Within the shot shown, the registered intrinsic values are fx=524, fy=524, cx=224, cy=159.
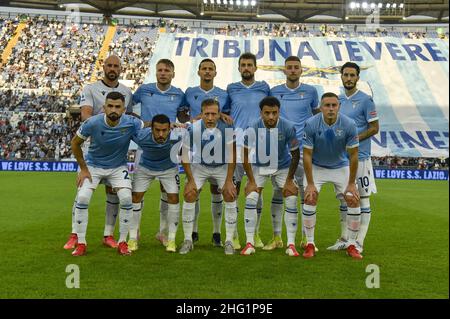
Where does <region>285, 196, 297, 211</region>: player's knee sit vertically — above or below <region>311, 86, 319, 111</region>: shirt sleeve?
below

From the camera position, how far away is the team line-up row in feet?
19.2

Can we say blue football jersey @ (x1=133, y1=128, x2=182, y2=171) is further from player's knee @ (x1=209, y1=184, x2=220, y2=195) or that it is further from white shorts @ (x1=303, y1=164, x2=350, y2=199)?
white shorts @ (x1=303, y1=164, x2=350, y2=199)

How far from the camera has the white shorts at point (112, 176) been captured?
6.07 metres

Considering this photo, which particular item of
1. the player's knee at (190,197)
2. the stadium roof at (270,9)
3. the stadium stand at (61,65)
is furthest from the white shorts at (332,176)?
the stadium roof at (270,9)

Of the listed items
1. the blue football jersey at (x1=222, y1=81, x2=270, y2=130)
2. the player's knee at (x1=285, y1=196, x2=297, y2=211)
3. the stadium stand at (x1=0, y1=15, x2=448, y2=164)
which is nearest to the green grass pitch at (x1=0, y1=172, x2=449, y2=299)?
the player's knee at (x1=285, y1=196, x2=297, y2=211)

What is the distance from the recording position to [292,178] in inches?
239

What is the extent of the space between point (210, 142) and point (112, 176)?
3.97ft

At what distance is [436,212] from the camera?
11.0 metres

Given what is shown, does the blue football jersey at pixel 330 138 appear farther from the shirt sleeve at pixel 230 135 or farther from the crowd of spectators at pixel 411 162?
the crowd of spectators at pixel 411 162

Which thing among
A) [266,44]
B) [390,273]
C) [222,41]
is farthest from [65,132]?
[390,273]

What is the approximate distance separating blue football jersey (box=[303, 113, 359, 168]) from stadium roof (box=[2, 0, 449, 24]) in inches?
1248

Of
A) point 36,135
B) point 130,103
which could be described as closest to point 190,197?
point 130,103

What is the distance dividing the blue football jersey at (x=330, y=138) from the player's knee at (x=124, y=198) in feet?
6.89

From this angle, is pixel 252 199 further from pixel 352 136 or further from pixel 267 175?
pixel 352 136
